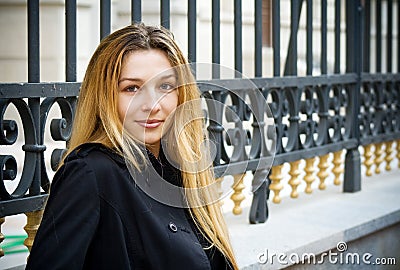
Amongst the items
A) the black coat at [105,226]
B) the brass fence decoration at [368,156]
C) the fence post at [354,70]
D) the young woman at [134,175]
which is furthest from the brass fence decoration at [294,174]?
the black coat at [105,226]

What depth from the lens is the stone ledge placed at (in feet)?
14.0

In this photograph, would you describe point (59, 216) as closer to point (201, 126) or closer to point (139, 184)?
point (139, 184)

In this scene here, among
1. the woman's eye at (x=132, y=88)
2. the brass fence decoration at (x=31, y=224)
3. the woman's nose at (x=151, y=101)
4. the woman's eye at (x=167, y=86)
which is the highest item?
the woman's eye at (x=167, y=86)

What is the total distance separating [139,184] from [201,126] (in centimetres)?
40

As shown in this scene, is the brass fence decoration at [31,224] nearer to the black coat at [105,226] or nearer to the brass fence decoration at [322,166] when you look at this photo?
the black coat at [105,226]

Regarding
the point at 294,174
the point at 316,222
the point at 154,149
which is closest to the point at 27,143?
the point at 154,149

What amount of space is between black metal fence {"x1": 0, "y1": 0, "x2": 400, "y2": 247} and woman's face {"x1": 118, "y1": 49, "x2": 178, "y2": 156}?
71 cm

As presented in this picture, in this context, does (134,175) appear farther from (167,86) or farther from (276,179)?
(276,179)

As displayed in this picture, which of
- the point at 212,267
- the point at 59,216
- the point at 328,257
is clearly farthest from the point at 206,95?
the point at 59,216

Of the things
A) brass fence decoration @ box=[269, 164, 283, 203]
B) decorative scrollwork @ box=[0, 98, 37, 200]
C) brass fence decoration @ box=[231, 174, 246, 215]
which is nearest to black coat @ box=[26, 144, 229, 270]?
decorative scrollwork @ box=[0, 98, 37, 200]

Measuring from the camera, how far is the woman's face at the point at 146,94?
2586 mm

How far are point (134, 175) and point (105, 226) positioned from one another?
0.69ft

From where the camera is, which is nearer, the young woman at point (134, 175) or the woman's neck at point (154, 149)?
the young woman at point (134, 175)

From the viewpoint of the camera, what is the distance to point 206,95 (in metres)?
4.40
